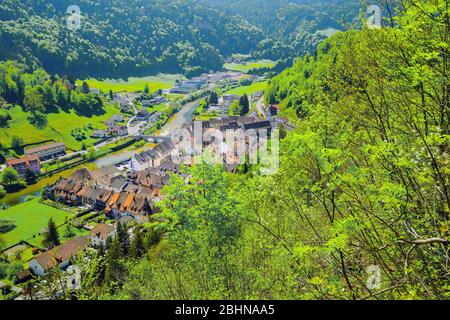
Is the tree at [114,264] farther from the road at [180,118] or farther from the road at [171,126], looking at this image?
the road at [180,118]

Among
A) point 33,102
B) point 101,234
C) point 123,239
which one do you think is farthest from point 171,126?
point 123,239

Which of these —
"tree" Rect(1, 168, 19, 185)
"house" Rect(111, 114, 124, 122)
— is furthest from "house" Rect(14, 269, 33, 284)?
"house" Rect(111, 114, 124, 122)

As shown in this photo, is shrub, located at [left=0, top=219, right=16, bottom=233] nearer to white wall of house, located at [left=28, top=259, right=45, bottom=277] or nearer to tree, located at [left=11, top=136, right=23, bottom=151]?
white wall of house, located at [left=28, top=259, right=45, bottom=277]

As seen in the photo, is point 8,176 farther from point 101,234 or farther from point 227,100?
point 227,100

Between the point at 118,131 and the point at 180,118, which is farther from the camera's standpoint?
the point at 180,118
